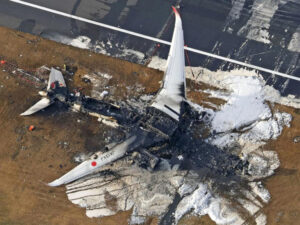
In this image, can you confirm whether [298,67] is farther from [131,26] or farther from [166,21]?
[131,26]

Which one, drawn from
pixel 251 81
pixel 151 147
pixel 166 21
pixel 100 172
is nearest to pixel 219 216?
pixel 151 147

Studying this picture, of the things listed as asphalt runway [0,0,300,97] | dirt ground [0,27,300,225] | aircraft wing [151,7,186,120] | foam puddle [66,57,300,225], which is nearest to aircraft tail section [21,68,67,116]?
dirt ground [0,27,300,225]

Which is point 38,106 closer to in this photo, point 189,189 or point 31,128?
point 31,128

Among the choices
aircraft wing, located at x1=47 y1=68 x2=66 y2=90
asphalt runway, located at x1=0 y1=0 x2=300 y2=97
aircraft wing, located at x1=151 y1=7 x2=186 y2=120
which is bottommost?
aircraft wing, located at x1=47 y1=68 x2=66 y2=90

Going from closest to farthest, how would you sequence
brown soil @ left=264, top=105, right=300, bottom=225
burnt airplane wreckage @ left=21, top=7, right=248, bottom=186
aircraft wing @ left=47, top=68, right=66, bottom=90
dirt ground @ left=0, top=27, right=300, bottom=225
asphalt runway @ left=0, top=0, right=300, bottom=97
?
1. burnt airplane wreckage @ left=21, top=7, right=248, bottom=186
2. dirt ground @ left=0, top=27, right=300, bottom=225
3. brown soil @ left=264, top=105, right=300, bottom=225
4. aircraft wing @ left=47, top=68, right=66, bottom=90
5. asphalt runway @ left=0, top=0, right=300, bottom=97

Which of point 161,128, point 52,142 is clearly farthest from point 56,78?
point 161,128

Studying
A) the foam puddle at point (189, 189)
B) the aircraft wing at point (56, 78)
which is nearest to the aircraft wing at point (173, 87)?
the foam puddle at point (189, 189)

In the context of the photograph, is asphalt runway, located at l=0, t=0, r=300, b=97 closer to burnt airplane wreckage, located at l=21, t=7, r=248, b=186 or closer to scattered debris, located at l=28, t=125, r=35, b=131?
burnt airplane wreckage, located at l=21, t=7, r=248, b=186

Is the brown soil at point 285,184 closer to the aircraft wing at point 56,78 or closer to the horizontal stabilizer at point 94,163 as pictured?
the horizontal stabilizer at point 94,163
